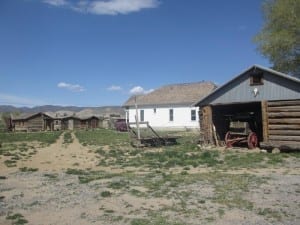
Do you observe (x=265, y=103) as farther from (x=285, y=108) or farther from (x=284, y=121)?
(x=284, y=121)

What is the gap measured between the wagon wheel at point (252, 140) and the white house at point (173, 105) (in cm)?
2550

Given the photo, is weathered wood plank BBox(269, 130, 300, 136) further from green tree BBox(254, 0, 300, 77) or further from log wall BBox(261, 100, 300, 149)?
green tree BBox(254, 0, 300, 77)

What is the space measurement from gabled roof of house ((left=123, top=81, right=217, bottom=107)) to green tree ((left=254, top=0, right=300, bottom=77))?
591 inches

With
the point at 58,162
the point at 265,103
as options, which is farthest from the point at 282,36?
the point at 58,162

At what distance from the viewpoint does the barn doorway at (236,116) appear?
79.4 feet

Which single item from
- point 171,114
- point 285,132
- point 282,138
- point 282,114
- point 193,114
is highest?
point 171,114

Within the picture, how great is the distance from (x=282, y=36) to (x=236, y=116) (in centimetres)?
1246

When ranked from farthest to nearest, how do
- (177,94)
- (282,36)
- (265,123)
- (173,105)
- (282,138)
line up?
(177,94) < (173,105) < (282,36) < (265,123) < (282,138)

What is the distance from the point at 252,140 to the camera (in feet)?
75.1

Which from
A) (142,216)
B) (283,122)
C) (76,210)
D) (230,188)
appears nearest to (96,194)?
(76,210)

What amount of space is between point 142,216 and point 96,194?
94.3 inches

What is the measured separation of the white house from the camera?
164ft

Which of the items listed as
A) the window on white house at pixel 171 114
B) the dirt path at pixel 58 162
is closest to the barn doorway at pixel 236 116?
the dirt path at pixel 58 162

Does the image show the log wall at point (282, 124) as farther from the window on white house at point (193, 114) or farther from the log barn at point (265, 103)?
the window on white house at point (193, 114)
